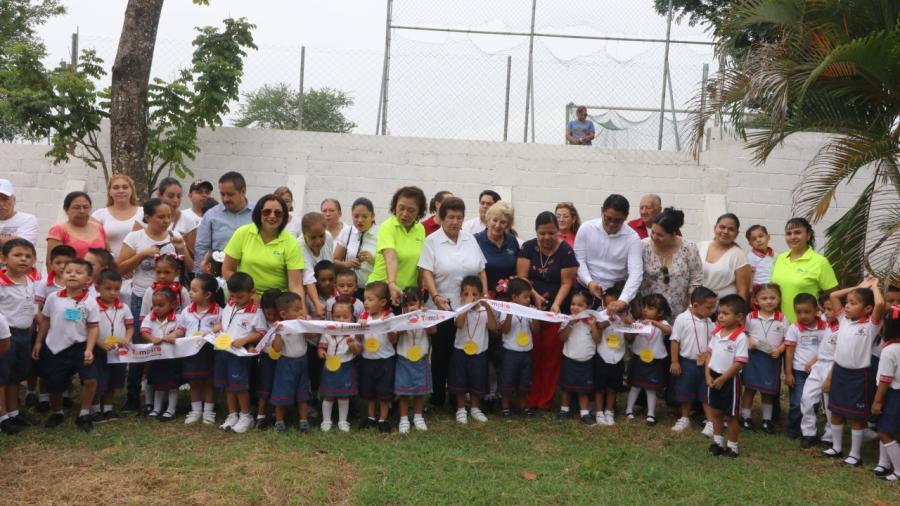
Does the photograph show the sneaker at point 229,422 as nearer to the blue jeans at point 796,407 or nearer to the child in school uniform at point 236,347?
the child in school uniform at point 236,347

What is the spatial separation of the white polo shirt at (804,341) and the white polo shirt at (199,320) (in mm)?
4501

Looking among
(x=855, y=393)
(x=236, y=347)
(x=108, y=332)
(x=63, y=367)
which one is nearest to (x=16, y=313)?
(x=63, y=367)

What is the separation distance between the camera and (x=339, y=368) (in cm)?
614

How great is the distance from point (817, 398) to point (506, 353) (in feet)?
7.93

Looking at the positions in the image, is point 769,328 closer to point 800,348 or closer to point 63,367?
point 800,348

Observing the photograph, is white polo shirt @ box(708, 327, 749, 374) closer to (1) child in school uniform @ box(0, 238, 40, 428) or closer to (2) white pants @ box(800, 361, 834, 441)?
(2) white pants @ box(800, 361, 834, 441)

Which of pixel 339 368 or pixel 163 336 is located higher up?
pixel 163 336

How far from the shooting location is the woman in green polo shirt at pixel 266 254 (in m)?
6.07

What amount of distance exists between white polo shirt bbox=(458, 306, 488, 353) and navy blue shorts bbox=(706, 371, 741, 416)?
177 centimetres

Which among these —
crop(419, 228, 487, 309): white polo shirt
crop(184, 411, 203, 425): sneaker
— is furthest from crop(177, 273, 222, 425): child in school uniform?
crop(419, 228, 487, 309): white polo shirt

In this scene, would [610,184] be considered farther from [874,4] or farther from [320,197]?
[874,4]

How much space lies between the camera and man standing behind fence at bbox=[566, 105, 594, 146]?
1200 cm

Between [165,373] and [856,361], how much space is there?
16.8ft

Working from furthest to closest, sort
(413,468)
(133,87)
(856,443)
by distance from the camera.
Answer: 1. (133,87)
2. (856,443)
3. (413,468)
